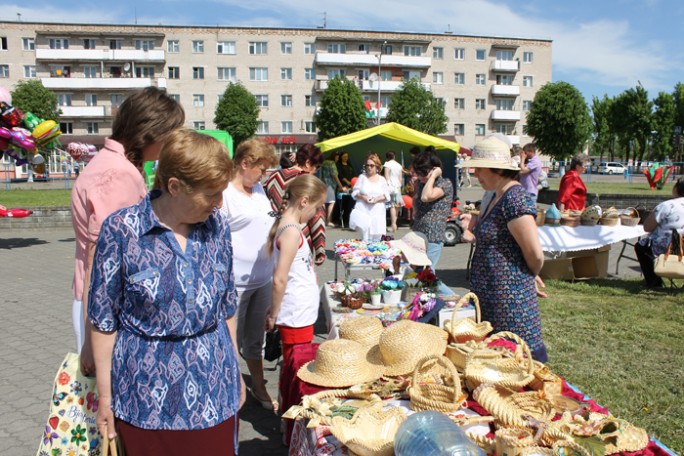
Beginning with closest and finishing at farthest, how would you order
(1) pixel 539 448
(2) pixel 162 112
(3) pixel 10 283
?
(1) pixel 539 448
(2) pixel 162 112
(3) pixel 10 283

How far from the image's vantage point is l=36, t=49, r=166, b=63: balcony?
48.9 m

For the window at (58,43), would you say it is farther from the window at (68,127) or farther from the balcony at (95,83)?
the window at (68,127)

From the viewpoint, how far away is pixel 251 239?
3.35 meters

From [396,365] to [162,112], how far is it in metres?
1.53

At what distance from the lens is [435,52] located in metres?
55.4

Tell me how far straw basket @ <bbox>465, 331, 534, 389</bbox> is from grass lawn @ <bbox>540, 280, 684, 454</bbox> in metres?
1.50

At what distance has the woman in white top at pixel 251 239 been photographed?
131 inches

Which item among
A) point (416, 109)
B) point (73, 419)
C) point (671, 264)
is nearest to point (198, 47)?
point (416, 109)

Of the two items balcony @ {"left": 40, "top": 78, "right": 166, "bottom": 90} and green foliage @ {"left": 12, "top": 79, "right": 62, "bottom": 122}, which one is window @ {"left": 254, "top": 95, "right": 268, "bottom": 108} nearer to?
balcony @ {"left": 40, "top": 78, "right": 166, "bottom": 90}

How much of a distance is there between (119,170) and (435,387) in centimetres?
156

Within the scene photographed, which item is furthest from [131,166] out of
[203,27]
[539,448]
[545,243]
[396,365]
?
[203,27]

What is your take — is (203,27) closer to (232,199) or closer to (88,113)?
(88,113)

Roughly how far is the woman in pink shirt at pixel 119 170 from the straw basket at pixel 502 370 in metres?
1.58

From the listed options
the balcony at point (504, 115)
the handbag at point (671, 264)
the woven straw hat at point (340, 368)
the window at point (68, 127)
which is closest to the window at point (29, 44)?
the window at point (68, 127)
